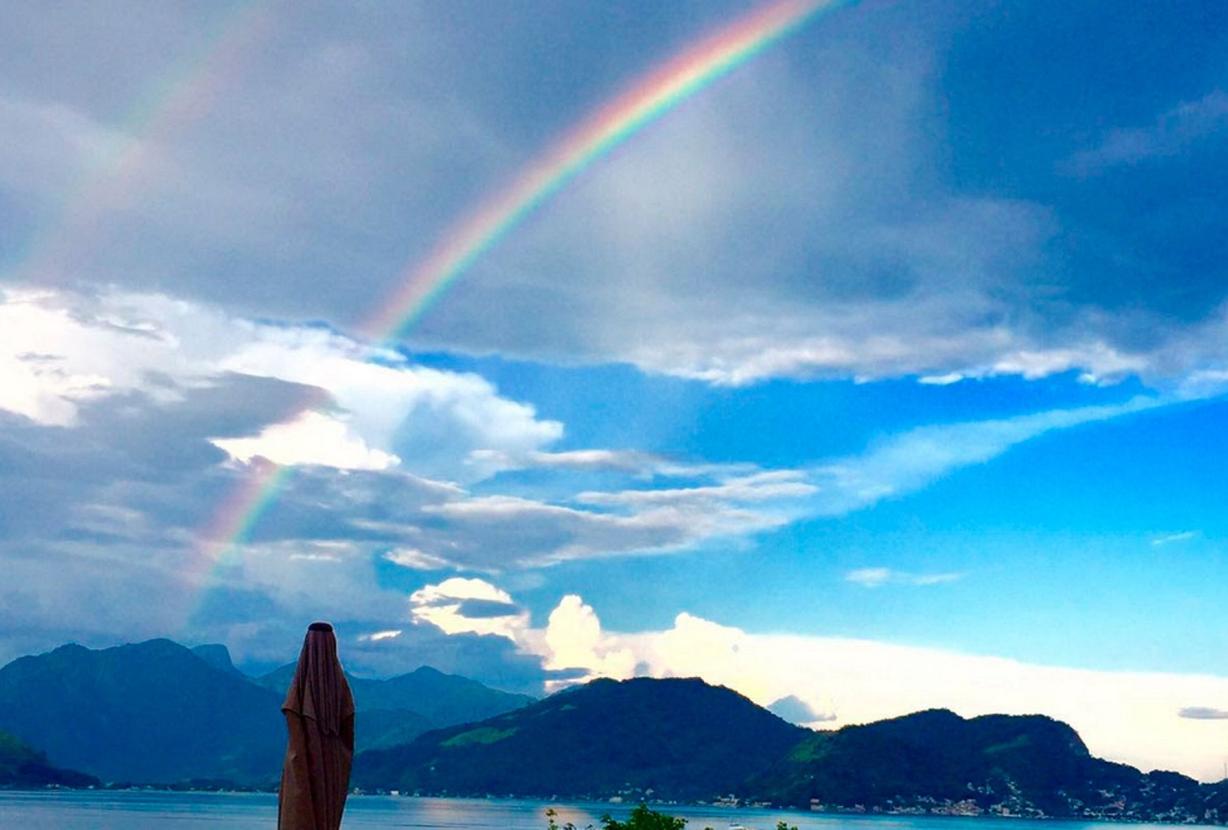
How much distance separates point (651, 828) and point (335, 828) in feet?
60.9

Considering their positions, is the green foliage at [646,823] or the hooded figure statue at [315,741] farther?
the green foliage at [646,823]

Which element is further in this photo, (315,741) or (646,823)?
(646,823)

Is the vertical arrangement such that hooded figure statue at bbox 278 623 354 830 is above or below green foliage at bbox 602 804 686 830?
above

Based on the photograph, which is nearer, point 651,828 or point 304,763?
point 304,763

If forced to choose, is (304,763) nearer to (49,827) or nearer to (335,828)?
(335,828)

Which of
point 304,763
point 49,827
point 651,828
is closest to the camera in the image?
point 304,763

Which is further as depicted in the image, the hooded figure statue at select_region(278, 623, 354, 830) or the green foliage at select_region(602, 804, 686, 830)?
the green foliage at select_region(602, 804, 686, 830)

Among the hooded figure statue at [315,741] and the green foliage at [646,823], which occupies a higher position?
the hooded figure statue at [315,741]

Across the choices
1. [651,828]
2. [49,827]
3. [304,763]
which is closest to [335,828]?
[304,763]

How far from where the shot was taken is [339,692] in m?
15.1

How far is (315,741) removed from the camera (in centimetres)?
1477

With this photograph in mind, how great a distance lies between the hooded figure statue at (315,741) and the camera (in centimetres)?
1466

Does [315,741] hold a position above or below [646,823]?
above

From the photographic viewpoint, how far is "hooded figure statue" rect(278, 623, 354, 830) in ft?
48.1
